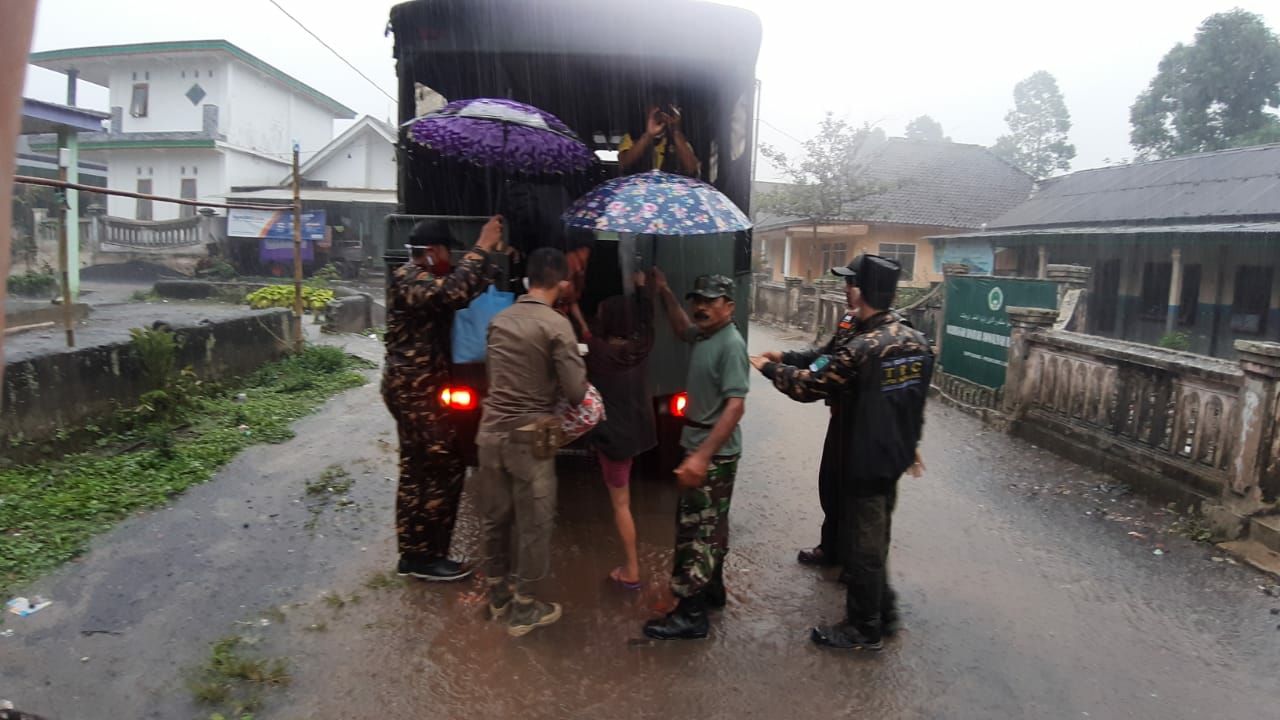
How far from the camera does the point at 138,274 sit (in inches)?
864

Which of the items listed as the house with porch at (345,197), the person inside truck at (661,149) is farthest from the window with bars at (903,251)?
the person inside truck at (661,149)

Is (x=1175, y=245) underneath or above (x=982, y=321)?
above

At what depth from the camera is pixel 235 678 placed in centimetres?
321

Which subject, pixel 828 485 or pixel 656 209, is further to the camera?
pixel 828 485

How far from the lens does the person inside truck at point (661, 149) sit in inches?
198

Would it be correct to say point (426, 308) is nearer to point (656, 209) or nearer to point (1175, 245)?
point (656, 209)

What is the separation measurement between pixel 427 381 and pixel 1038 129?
47.7 meters

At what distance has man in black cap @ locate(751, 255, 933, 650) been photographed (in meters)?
3.56

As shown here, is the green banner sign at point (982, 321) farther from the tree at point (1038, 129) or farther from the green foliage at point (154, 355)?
the tree at point (1038, 129)

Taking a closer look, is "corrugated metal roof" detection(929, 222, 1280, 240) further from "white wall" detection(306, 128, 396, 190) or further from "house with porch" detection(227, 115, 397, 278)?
"white wall" detection(306, 128, 396, 190)

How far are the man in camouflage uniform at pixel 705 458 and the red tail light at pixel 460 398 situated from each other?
125cm

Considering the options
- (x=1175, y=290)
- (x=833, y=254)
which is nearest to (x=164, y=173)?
(x=833, y=254)

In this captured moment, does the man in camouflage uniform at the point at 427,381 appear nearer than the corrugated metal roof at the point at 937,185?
Yes

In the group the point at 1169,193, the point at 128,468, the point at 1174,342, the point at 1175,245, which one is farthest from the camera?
the point at 1169,193
